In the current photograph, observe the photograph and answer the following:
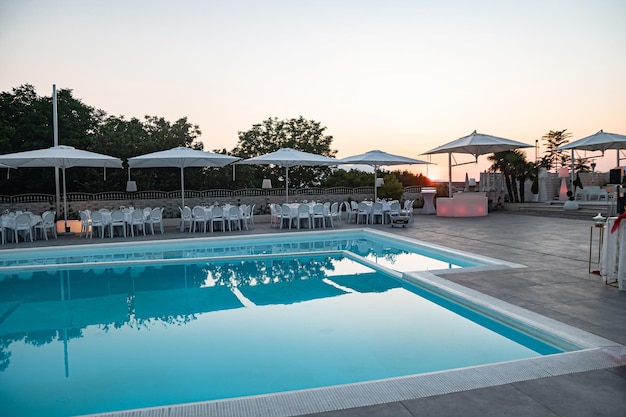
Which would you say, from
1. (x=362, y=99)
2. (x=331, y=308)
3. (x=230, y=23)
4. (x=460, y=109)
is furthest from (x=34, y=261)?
(x=460, y=109)

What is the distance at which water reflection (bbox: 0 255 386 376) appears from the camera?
5.34 meters

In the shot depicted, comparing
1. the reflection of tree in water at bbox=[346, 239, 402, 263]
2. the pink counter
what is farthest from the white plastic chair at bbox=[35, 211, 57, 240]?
the pink counter

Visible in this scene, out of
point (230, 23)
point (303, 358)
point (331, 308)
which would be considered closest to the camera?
point (303, 358)

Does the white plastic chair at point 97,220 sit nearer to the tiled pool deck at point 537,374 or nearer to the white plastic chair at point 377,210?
the white plastic chair at point 377,210

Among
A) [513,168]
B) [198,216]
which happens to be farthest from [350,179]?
[198,216]

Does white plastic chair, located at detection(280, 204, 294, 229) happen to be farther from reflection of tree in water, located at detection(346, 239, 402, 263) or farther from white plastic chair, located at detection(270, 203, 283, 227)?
reflection of tree in water, located at detection(346, 239, 402, 263)

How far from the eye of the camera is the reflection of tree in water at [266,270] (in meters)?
7.65

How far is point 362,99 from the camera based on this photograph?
1914 cm

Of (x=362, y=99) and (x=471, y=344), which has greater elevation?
(x=362, y=99)

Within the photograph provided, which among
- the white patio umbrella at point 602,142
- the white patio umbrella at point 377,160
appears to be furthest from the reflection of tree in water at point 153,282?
the white patio umbrella at point 602,142

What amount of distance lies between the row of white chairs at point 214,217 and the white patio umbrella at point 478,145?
314 inches

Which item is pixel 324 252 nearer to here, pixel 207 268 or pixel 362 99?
pixel 207 268

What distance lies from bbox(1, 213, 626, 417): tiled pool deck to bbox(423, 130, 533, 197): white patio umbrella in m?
6.29

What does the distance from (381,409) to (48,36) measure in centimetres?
1485
